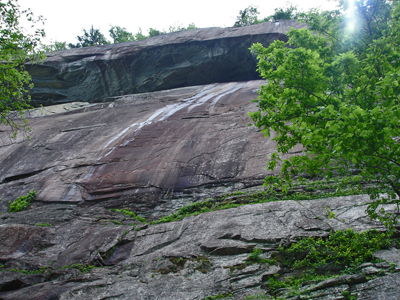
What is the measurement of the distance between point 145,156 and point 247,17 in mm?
36058

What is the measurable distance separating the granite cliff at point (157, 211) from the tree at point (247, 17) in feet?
70.2

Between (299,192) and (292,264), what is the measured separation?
125 inches

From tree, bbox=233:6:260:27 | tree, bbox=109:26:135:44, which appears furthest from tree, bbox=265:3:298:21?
tree, bbox=109:26:135:44

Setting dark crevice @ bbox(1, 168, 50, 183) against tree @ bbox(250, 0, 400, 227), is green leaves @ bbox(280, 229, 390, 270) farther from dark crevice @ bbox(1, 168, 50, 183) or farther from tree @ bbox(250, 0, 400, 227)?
dark crevice @ bbox(1, 168, 50, 183)

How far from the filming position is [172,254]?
7.11 meters

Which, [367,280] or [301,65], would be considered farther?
[301,65]

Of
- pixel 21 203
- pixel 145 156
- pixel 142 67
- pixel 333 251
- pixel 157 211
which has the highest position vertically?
pixel 142 67

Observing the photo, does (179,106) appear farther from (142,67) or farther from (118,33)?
(118,33)

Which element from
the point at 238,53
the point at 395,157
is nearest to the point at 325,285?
the point at 395,157

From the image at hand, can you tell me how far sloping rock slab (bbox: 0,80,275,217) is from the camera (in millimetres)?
10539

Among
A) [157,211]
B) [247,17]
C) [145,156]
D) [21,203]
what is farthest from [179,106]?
[247,17]

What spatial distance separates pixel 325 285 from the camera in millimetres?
5203

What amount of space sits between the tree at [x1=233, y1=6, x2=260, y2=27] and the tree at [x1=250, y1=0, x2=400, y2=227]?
3730 centimetres

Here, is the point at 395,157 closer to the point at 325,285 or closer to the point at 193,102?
the point at 325,285
